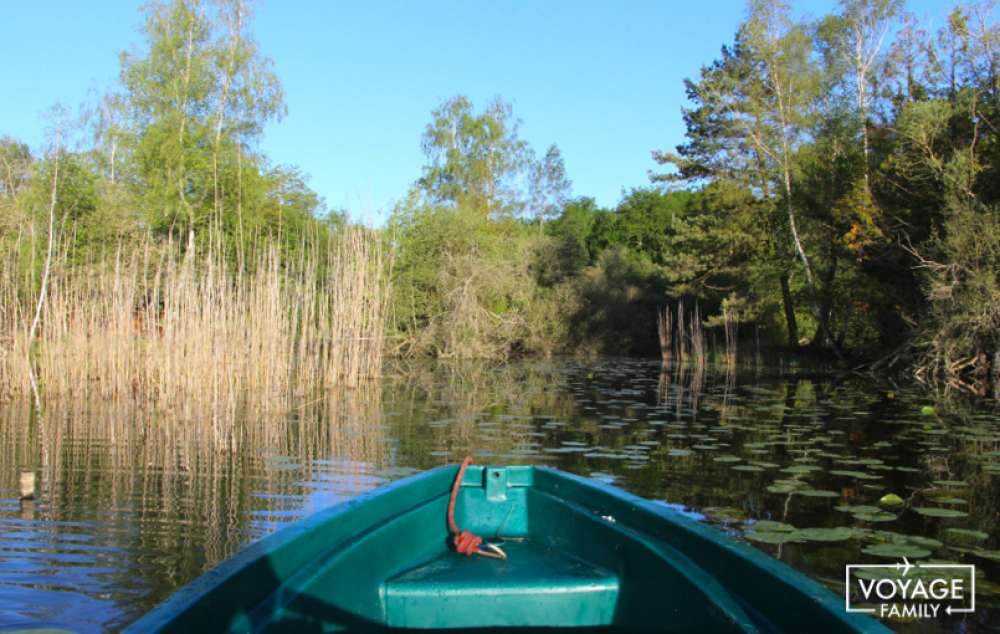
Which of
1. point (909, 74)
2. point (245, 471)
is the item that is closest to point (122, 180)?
point (245, 471)

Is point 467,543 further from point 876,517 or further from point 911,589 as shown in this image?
point 876,517

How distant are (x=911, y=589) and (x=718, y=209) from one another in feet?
68.5

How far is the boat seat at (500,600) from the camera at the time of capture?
7.40ft

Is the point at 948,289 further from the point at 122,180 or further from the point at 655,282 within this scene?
the point at 122,180

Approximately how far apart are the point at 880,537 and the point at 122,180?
23.0m

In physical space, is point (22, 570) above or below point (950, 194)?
below

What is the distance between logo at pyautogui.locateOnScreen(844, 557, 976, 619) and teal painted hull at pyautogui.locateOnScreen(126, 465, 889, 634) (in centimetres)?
108

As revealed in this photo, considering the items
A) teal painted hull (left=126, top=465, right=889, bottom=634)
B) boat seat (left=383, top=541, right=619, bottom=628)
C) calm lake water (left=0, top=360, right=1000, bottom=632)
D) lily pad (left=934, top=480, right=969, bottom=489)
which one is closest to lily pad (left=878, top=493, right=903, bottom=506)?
calm lake water (left=0, top=360, right=1000, bottom=632)

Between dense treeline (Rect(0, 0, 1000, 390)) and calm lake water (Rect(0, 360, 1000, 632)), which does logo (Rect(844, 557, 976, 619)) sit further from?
dense treeline (Rect(0, 0, 1000, 390))

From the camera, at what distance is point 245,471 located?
549cm

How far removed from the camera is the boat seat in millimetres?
2256

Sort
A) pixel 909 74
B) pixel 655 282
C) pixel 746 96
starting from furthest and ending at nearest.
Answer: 1. pixel 655 282
2. pixel 746 96
3. pixel 909 74

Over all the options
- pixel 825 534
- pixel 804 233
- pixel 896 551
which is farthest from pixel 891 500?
pixel 804 233

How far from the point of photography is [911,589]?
3053mm
